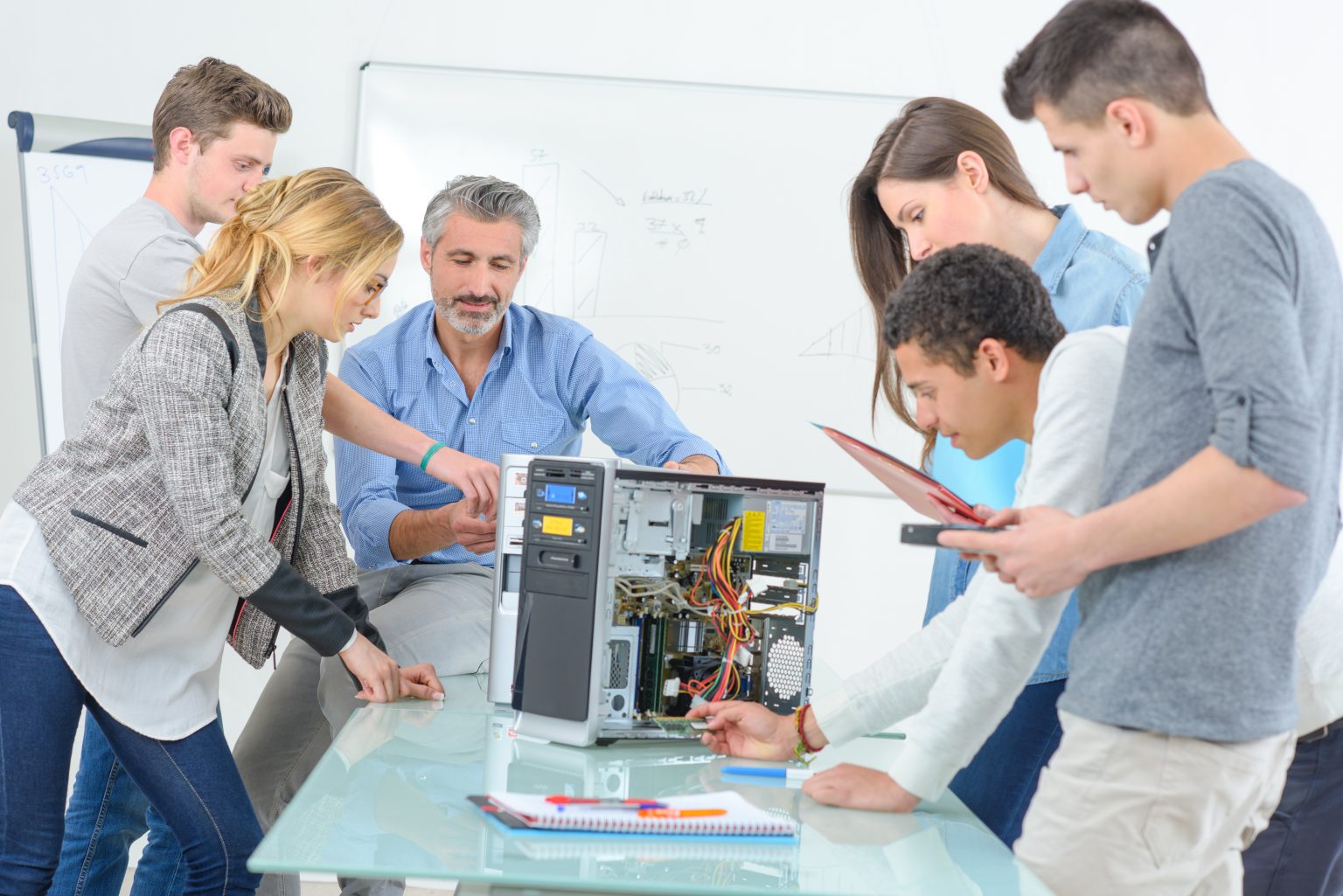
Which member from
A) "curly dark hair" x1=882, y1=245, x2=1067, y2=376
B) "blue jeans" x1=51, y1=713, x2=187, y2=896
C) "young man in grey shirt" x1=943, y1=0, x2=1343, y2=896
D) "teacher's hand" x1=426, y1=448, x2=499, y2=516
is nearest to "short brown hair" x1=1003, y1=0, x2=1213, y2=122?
"young man in grey shirt" x1=943, y1=0, x2=1343, y2=896

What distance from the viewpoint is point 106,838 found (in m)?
2.13

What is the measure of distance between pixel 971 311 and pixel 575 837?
70cm

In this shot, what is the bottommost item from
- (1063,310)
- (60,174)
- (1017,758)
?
(1017,758)

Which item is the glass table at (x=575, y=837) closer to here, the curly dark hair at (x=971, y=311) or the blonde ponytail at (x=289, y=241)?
→ the curly dark hair at (x=971, y=311)

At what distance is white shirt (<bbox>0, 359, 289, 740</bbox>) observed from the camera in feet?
5.27

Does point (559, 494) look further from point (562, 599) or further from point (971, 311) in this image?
point (971, 311)

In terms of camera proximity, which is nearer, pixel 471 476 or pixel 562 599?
pixel 562 599

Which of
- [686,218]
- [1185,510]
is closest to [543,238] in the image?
[686,218]

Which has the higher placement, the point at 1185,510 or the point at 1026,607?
the point at 1185,510

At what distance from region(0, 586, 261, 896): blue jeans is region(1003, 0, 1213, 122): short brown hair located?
1.40 metres

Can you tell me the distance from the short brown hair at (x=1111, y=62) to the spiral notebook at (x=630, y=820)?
2.52ft

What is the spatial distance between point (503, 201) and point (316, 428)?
713 millimetres

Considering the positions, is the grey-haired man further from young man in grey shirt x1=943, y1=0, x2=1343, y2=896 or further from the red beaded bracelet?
young man in grey shirt x1=943, y1=0, x2=1343, y2=896

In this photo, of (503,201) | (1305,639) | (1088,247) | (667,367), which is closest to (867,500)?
(667,367)
